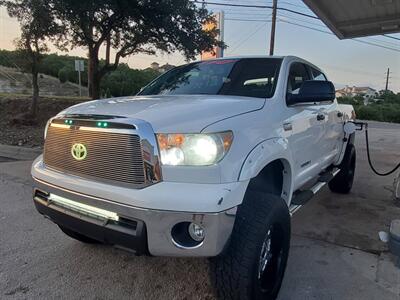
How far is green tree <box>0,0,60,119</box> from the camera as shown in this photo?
9438 millimetres

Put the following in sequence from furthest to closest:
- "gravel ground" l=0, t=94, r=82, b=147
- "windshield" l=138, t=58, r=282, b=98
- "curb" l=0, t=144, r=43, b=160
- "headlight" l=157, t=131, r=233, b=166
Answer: "gravel ground" l=0, t=94, r=82, b=147 → "curb" l=0, t=144, r=43, b=160 → "windshield" l=138, t=58, r=282, b=98 → "headlight" l=157, t=131, r=233, b=166

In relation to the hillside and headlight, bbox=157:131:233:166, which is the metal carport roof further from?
the hillside

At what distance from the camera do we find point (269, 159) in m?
2.79

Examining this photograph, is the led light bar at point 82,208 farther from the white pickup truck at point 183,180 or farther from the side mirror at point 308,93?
the side mirror at point 308,93

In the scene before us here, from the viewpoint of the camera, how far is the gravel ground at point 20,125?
9.20 metres

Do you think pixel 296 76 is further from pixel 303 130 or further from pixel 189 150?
pixel 189 150

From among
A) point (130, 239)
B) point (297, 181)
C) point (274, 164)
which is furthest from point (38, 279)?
point (297, 181)

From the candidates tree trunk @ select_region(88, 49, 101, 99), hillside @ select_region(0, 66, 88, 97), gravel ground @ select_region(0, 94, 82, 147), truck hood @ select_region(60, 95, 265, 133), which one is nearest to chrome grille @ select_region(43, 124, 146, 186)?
truck hood @ select_region(60, 95, 265, 133)

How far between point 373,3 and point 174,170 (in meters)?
7.50

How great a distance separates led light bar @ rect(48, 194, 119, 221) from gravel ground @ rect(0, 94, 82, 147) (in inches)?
258

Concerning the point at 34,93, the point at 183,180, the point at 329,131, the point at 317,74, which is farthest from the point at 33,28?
the point at 183,180

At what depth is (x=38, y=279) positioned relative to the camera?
10.3 ft

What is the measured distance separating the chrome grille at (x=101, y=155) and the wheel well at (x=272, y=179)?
1018 mm

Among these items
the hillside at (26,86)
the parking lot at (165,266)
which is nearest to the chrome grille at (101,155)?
the parking lot at (165,266)
